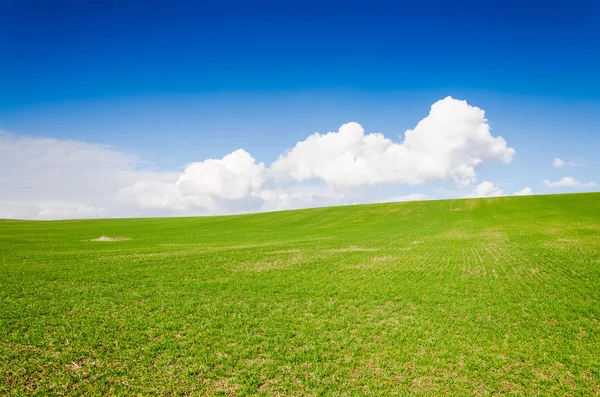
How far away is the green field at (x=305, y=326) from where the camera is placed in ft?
32.0

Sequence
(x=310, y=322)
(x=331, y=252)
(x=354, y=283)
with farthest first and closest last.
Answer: (x=331, y=252)
(x=354, y=283)
(x=310, y=322)

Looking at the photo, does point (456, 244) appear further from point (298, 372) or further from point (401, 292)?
point (298, 372)

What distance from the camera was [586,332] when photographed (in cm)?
1309

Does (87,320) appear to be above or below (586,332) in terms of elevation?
above

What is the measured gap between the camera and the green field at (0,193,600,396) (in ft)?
32.0

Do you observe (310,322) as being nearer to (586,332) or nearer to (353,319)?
(353,319)

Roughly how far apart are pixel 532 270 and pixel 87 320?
91.7ft

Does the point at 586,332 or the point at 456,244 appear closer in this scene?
the point at 586,332

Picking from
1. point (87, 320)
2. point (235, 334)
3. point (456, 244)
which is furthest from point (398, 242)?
point (87, 320)

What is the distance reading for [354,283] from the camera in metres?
21.4

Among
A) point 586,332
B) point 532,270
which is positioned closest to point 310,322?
point 586,332

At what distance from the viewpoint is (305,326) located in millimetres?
13984

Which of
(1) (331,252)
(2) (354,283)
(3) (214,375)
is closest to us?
(3) (214,375)

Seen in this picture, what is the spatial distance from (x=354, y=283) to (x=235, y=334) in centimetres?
1027
